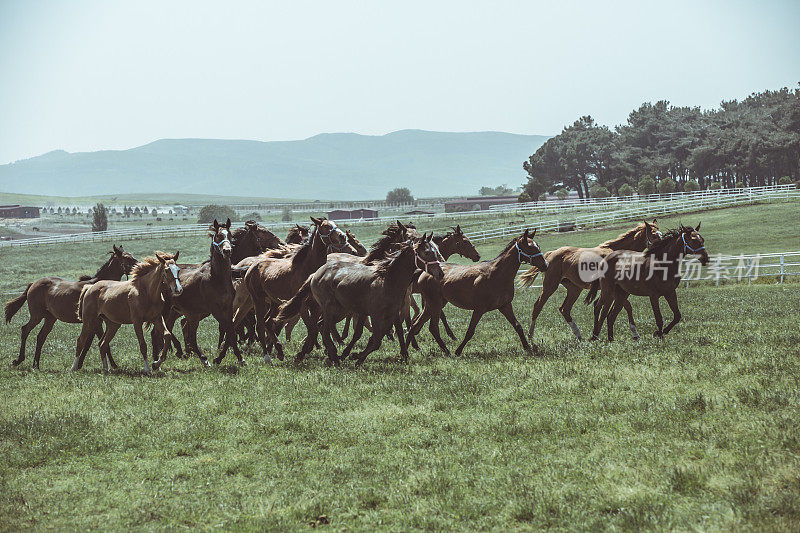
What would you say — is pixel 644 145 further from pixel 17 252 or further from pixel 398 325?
pixel 398 325

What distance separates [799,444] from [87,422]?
8.94 meters

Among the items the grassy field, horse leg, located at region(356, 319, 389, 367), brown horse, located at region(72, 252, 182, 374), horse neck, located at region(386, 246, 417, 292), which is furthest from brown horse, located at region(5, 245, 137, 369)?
horse neck, located at region(386, 246, 417, 292)

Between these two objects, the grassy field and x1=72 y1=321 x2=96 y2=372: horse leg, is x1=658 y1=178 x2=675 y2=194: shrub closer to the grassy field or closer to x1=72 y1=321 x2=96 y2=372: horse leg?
the grassy field

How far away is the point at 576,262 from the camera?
16.3 metres

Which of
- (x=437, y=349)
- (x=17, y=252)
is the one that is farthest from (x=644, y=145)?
(x=437, y=349)

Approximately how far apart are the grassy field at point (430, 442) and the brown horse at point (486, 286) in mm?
820

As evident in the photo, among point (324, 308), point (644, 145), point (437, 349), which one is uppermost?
point (644, 145)

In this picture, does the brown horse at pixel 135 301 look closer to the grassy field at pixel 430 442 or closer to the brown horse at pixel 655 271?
the grassy field at pixel 430 442

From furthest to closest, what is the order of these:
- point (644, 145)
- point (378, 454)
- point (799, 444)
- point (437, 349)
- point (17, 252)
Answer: point (644, 145), point (17, 252), point (437, 349), point (378, 454), point (799, 444)

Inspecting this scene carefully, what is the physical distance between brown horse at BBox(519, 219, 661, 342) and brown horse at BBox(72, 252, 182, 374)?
7.93 meters

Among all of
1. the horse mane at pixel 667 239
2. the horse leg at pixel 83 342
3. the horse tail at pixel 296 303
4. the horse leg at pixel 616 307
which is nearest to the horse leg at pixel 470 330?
the horse leg at pixel 616 307

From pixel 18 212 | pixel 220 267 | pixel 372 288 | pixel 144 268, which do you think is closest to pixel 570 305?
pixel 372 288

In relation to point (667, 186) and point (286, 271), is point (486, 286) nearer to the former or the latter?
point (286, 271)

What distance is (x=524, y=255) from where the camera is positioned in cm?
1421
